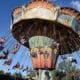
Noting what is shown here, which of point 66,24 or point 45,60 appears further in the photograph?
point 45,60

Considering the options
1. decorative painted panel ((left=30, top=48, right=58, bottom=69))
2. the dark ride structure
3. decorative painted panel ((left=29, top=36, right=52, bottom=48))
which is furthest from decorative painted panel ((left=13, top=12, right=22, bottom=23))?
decorative painted panel ((left=30, top=48, right=58, bottom=69))

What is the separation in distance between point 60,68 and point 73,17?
61.8 meters

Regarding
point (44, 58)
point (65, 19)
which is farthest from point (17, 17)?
point (44, 58)

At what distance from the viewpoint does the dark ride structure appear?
74.0ft

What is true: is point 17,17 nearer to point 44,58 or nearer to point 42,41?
point 42,41

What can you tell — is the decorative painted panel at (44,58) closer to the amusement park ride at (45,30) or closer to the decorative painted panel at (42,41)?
Result: the amusement park ride at (45,30)

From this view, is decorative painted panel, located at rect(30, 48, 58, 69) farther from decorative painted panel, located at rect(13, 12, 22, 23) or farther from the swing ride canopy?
decorative painted panel, located at rect(13, 12, 22, 23)

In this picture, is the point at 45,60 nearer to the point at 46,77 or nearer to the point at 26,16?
the point at 46,77

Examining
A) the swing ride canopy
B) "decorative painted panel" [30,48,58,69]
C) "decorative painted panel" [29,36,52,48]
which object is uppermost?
the swing ride canopy

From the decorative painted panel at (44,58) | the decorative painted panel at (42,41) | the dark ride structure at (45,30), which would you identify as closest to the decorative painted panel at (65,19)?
the dark ride structure at (45,30)

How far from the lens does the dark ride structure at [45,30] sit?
22564 millimetres

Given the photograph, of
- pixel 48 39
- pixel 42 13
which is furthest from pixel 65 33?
pixel 42 13

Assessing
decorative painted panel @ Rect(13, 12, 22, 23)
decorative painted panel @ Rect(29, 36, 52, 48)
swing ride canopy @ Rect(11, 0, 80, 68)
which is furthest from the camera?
decorative painted panel @ Rect(29, 36, 52, 48)

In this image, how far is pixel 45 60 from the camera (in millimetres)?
24672
